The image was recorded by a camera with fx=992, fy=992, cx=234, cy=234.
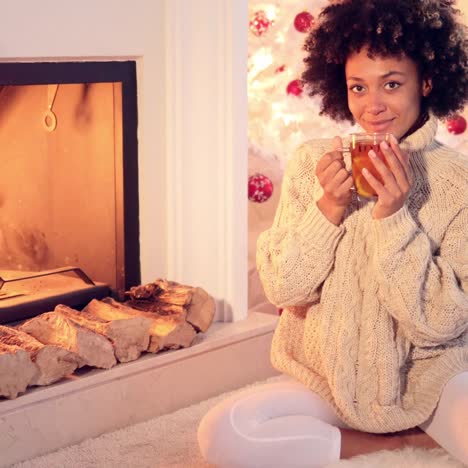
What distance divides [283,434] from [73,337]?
625mm

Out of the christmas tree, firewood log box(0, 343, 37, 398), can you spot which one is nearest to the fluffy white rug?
firewood log box(0, 343, 37, 398)

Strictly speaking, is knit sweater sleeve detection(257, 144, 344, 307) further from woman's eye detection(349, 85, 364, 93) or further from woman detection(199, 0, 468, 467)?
woman's eye detection(349, 85, 364, 93)

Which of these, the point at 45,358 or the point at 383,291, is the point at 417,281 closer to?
the point at 383,291

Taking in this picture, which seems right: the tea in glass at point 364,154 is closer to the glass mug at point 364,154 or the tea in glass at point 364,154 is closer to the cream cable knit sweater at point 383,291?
the glass mug at point 364,154

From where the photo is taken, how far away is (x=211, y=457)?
2.00 metres

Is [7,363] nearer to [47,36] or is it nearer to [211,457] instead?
[211,457]

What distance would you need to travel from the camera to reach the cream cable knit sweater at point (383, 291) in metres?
1.93

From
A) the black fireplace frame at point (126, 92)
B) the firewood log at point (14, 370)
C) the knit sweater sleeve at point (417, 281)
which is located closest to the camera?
the knit sweater sleeve at point (417, 281)

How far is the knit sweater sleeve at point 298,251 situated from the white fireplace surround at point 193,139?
2.30 ft

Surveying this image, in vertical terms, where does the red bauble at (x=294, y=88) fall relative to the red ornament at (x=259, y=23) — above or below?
below

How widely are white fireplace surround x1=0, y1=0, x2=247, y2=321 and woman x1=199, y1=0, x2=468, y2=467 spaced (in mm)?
649

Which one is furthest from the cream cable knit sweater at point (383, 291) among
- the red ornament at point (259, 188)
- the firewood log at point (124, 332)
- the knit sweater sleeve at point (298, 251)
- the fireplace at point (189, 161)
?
the red ornament at point (259, 188)

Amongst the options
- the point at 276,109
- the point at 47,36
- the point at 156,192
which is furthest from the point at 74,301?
the point at 276,109

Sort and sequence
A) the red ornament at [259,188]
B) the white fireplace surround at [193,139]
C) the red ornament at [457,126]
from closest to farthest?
the white fireplace surround at [193,139] → the red ornament at [259,188] → the red ornament at [457,126]
